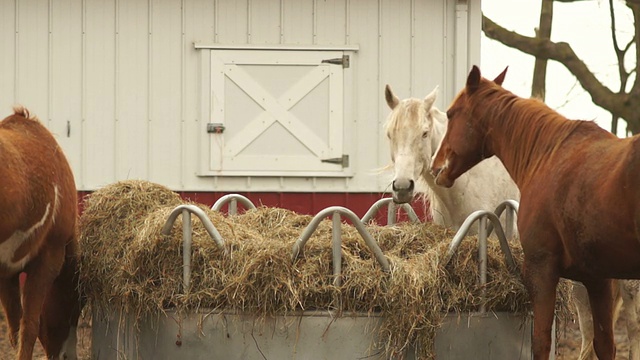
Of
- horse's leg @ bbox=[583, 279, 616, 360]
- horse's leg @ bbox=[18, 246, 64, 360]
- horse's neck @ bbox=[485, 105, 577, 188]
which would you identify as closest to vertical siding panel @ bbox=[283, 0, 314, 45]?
horse's neck @ bbox=[485, 105, 577, 188]

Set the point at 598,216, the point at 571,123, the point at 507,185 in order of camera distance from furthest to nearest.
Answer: the point at 507,185
the point at 571,123
the point at 598,216

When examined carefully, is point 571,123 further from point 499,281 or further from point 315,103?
point 315,103

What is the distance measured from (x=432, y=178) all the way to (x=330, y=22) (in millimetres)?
4294

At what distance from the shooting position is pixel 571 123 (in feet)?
19.7

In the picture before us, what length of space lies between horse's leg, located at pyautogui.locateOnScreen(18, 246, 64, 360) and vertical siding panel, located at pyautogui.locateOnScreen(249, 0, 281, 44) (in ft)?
17.1

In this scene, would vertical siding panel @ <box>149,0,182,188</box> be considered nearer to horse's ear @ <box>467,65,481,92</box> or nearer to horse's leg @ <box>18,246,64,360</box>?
horse's leg @ <box>18,246,64,360</box>

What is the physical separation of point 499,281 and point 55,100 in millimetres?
6521

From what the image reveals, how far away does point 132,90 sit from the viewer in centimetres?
1113

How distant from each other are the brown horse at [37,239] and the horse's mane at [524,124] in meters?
2.56

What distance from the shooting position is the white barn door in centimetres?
1102

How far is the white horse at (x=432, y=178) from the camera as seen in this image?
22.8 feet

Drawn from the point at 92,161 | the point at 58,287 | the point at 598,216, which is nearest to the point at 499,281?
the point at 598,216

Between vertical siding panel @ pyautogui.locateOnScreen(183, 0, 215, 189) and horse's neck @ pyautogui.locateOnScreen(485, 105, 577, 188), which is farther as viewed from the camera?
vertical siding panel @ pyautogui.locateOnScreen(183, 0, 215, 189)

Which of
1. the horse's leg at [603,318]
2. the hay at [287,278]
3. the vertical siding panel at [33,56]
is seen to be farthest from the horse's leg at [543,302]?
the vertical siding panel at [33,56]
